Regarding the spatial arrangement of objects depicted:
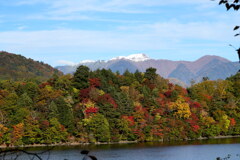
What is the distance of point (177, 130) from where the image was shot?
47031 millimetres

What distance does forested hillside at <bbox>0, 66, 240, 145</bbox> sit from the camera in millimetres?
41656

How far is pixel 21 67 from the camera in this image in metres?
98.2

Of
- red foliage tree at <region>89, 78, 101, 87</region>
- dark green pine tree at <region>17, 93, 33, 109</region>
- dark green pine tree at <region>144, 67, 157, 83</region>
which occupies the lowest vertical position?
dark green pine tree at <region>17, 93, 33, 109</region>

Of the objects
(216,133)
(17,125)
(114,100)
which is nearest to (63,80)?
(114,100)

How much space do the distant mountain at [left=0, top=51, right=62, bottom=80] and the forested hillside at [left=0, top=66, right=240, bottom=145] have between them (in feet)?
130

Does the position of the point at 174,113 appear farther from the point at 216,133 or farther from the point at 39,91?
the point at 39,91

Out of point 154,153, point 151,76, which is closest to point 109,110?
point 151,76

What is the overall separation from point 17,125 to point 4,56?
6580 cm

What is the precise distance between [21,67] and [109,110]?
58.3 m

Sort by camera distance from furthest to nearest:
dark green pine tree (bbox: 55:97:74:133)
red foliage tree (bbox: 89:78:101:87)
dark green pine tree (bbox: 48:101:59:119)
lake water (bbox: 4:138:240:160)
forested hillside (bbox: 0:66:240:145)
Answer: red foliage tree (bbox: 89:78:101:87) < dark green pine tree (bbox: 55:97:74:133) < dark green pine tree (bbox: 48:101:59:119) < forested hillside (bbox: 0:66:240:145) < lake water (bbox: 4:138:240:160)

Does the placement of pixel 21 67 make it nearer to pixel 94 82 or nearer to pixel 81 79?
pixel 81 79

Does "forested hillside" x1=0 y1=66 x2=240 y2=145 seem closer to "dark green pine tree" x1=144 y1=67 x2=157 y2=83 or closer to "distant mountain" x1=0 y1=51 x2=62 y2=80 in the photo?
"dark green pine tree" x1=144 y1=67 x2=157 y2=83

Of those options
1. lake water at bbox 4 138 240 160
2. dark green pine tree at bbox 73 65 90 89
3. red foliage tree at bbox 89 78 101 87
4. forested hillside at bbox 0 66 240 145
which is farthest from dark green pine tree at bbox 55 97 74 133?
lake water at bbox 4 138 240 160

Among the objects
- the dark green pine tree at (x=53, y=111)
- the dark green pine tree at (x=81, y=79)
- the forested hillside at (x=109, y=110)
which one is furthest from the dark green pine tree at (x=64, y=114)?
the dark green pine tree at (x=81, y=79)
